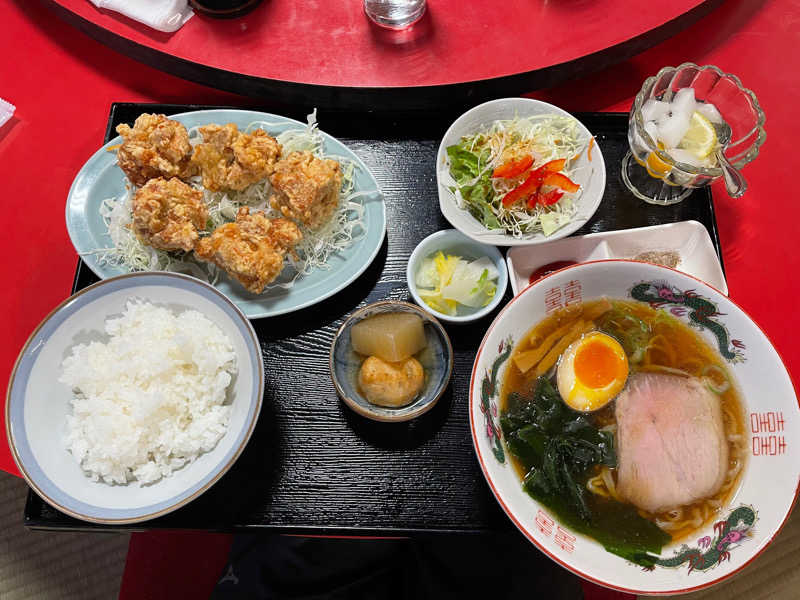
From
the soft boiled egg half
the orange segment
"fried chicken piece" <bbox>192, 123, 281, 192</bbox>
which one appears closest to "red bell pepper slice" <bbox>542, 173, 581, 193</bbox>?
the orange segment

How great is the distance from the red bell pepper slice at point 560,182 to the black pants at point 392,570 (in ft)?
4.09

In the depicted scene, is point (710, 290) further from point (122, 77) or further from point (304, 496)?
point (122, 77)

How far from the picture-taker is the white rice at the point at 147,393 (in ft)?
5.75

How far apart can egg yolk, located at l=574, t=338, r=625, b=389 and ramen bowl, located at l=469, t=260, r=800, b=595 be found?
0.52 ft

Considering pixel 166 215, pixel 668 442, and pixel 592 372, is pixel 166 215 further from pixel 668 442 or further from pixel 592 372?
pixel 668 442

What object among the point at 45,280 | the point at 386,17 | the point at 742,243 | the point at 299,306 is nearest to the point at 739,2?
the point at 742,243

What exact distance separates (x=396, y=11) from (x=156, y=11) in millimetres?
956

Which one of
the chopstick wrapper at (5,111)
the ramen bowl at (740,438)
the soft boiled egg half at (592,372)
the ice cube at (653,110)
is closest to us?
the ramen bowl at (740,438)

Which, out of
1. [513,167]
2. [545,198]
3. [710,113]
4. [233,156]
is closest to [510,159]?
[513,167]

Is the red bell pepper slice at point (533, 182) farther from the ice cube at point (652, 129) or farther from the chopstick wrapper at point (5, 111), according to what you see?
the chopstick wrapper at point (5, 111)

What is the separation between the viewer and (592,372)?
6.28ft

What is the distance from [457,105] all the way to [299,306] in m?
1.05

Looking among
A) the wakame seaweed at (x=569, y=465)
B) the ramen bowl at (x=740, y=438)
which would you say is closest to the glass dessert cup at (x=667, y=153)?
the ramen bowl at (x=740, y=438)

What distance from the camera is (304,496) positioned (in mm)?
1931
